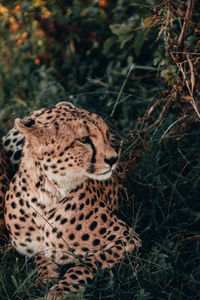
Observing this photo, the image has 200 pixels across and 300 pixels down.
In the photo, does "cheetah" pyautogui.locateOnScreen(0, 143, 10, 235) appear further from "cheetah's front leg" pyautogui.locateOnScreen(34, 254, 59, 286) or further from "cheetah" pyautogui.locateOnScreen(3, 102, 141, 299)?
"cheetah's front leg" pyautogui.locateOnScreen(34, 254, 59, 286)

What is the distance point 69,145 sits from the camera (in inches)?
91.4

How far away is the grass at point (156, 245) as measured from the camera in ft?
6.95

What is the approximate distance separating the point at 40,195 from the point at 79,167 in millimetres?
297

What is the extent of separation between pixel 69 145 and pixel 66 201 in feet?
1.10

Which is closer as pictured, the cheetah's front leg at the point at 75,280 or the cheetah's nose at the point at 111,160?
the cheetah's front leg at the point at 75,280

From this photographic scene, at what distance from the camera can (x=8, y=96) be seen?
4.62 metres

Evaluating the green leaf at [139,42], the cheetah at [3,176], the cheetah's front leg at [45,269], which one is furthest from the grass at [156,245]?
the green leaf at [139,42]

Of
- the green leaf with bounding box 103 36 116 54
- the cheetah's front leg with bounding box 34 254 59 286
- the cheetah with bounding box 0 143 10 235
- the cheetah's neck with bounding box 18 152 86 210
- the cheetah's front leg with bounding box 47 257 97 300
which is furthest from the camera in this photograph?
the green leaf with bounding box 103 36 116 54

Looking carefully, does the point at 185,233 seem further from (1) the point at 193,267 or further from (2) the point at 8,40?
Result: (2) the point at 8,40

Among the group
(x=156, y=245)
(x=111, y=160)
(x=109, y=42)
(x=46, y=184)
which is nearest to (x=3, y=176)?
(x=46, y=184)

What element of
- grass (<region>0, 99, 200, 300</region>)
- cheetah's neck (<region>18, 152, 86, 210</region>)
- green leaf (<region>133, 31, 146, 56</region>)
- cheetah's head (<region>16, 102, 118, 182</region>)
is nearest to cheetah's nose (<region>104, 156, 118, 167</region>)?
cheetah's head (<region>16, 102, 118, 182</region>)

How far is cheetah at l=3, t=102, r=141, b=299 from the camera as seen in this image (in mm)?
Result: 2305

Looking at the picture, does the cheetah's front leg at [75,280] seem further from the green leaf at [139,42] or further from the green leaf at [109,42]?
the green leaf at [109,42]

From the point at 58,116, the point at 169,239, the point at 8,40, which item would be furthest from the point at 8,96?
the point at 169,239
